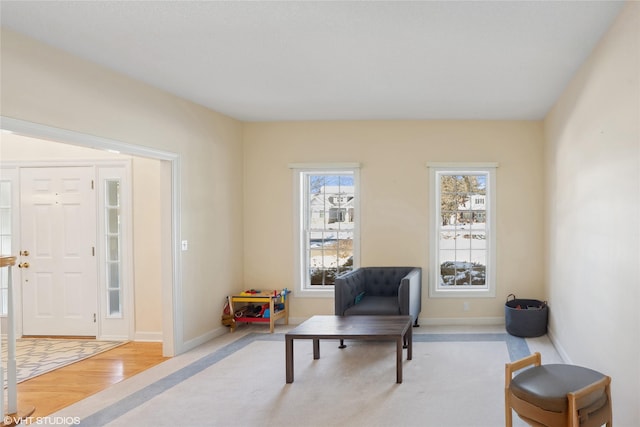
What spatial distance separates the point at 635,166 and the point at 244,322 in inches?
184

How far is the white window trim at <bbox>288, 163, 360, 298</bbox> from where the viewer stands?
6.26m

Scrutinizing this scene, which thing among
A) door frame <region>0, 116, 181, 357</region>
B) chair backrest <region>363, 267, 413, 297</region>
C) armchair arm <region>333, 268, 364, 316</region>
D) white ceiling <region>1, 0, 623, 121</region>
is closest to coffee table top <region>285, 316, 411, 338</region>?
armchair arm <region>333, 268, 364, 316</region>

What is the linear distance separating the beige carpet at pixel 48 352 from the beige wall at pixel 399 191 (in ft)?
6.77

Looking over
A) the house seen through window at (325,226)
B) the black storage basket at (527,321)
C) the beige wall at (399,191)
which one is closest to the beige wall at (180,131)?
the beige wall at (399,191)

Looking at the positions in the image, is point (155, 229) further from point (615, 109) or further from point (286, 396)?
point (615, 109)

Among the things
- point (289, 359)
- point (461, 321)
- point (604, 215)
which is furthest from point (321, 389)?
point (461, 321)

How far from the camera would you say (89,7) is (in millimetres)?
2846

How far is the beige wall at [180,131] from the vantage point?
3.30 metres

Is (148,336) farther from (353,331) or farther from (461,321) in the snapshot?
(461,321)

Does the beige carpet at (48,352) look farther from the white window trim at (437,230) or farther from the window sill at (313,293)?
the white window trim at (437,230)

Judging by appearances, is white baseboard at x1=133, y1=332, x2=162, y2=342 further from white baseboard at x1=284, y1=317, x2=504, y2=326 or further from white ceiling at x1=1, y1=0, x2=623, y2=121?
white baseboard at x1=284, y1=317, x2=504, y2=326

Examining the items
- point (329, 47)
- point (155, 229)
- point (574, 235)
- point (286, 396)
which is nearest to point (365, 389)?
point (286, 396)

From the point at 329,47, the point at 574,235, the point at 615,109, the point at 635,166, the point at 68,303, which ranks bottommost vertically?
the point at 68,303

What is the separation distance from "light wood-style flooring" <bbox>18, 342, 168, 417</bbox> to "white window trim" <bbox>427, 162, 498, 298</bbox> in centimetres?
347
